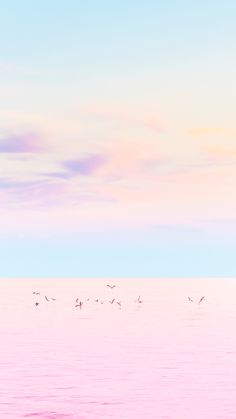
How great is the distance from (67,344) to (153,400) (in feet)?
92.7

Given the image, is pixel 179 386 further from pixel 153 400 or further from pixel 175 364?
pixel 175 364

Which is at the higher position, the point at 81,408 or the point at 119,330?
the point at 119,330

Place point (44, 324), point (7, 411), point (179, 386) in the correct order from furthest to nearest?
point (44, 324) < point (179, 386) < point (7, 411)

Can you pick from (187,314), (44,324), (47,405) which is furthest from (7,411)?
(187,314)

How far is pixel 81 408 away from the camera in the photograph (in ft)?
116

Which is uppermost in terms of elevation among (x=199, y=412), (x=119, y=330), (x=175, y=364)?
(x=119, y=330)

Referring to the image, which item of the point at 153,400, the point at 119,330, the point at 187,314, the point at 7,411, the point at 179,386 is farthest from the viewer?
the point at 187,314

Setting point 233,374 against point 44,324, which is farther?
point 44,324

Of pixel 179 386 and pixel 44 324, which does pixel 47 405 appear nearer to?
pixel 179 386

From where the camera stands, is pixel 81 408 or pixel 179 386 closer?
pixel 81 408

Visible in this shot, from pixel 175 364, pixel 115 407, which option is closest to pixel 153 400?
pixel 115 407

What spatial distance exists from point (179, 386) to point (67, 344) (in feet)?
80.2

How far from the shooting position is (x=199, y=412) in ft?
113

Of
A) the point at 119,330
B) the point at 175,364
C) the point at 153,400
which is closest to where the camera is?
the point at 153,400
